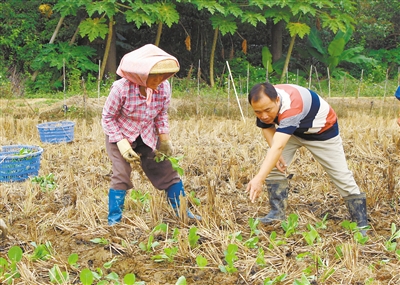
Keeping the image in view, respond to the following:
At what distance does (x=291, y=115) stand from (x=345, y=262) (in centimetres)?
84

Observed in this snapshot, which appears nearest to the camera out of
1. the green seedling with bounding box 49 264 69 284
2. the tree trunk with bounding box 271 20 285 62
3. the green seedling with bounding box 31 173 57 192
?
the green seedling with bounding box 49 264 69 284

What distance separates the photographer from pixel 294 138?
10.8 ft

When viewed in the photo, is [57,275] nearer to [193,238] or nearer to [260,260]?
[193,238]

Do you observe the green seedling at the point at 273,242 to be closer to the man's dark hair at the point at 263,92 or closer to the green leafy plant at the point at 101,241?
the man's dark hair at the point at 263,92

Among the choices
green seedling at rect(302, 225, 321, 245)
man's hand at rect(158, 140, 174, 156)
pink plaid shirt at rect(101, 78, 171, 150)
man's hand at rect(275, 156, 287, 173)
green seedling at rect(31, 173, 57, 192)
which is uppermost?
pink plaid shirt at rect(101, 78, 171, 150)

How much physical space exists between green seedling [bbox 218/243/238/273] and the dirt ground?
0.11ft

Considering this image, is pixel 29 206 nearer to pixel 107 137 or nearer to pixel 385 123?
pixel 107 137

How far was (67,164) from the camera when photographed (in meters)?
5.12

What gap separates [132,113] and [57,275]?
3.57ft

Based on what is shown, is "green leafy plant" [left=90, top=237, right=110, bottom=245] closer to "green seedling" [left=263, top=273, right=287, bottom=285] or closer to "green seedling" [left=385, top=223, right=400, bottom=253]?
"green seedling" [left=263, top=273, right=287, bottom=285]

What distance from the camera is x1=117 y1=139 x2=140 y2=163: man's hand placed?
118 inches

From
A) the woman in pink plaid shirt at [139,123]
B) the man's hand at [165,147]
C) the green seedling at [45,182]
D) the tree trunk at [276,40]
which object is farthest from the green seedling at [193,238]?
the tree trunk at [276,40]

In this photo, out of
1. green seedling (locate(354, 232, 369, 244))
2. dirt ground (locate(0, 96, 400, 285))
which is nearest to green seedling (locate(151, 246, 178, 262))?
dirt ground (locate(0, 96, 400, 285))

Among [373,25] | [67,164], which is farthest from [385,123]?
[373,25]
